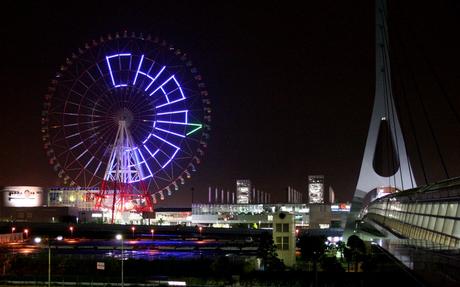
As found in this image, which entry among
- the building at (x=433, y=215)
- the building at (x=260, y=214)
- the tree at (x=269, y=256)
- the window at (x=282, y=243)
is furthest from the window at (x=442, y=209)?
the building at (x=260, y=214)

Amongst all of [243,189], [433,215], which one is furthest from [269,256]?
[243,189]

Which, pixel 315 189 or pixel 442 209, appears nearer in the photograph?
pixel 442 209

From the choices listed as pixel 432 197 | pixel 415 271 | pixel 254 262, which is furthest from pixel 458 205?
pixel 254 262

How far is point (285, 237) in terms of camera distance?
130 ft

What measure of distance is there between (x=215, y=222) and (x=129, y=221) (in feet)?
A: 118

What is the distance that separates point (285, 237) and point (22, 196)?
242ft

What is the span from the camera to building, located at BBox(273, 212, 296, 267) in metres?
39.0

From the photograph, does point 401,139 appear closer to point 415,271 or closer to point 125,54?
point 125,54

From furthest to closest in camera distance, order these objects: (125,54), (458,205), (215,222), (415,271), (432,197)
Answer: (215,222)
(125,54)
(432,197)
(458,205)
(415,271)

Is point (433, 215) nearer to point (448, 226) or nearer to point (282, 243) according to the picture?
point (448, 226)

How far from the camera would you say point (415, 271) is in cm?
918

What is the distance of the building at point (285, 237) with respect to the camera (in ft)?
128

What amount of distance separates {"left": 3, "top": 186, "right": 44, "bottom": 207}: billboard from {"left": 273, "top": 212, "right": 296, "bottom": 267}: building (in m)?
72.4

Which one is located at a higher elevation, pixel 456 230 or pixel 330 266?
pixel 456 230
